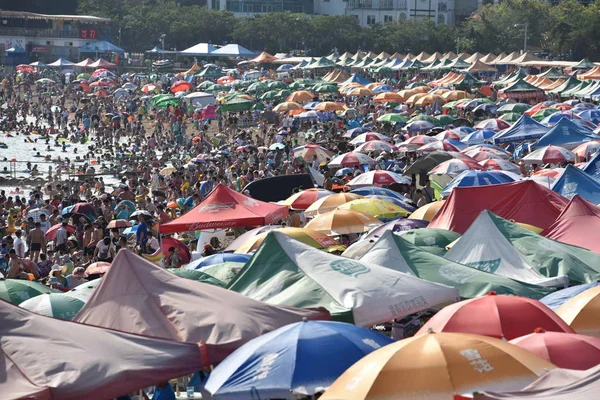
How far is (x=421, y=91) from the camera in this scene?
43.8m

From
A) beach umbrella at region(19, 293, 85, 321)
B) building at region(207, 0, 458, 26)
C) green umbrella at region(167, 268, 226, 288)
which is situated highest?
building at region(207, 0, 458, 26)

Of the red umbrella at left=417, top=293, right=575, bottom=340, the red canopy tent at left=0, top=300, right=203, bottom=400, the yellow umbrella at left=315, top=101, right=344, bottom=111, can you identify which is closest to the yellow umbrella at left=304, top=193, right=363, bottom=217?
the red umbrella at left=417, top=293, right=575, bottom=340

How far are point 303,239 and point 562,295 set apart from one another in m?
4.19

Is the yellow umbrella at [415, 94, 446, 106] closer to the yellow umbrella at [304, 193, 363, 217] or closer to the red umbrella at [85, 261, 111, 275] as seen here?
the yellow umbrella at [304, 193, 363, 217]

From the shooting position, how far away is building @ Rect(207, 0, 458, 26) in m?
93.6

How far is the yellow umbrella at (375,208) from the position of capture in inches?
659

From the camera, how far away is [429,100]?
4022cm

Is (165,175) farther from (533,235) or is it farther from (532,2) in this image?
(532,2)

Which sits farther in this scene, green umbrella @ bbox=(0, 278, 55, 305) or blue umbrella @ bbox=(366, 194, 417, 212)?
blue umbrella @ bbox=(366, 194, 417, 212)

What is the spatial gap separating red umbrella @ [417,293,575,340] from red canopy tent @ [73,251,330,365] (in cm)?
111

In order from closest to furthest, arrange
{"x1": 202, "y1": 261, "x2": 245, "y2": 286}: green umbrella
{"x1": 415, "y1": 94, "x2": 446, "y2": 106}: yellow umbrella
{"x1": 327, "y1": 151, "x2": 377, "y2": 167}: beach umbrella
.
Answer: {"x1": 202, "y1": 261, "x2": 245, "y2": 286}: green umbrella
{"x1": 327, "y1": 151, "x2": 377, "y2": 167}: beach umbrella
{"x1": 415, "y1": 94, "x2": 446, "y2": 106}: yellow umbrella

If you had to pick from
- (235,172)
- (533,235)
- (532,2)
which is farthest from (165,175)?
(532,2)

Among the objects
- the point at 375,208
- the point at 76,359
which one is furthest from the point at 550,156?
the point at 76,359

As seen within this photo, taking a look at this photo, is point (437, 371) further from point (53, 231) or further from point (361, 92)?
point (361, 92)
